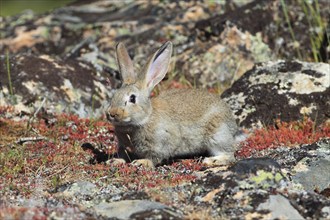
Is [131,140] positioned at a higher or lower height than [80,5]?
lower

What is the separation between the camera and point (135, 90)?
32.2 feet

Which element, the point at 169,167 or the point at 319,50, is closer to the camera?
the point at 169,167

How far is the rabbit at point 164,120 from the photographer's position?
381 inches

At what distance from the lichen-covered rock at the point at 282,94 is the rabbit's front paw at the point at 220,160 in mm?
1981

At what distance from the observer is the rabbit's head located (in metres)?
9.38

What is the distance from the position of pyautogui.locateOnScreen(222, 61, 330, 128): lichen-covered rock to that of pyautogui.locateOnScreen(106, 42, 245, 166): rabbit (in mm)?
1661

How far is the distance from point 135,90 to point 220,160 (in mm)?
1606

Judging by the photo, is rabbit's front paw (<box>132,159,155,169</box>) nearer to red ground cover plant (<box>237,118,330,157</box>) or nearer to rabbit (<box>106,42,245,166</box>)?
rabbit (<box>106,42,245,166</box>)

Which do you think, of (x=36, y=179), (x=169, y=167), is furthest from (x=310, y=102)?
(x=36, y=179)

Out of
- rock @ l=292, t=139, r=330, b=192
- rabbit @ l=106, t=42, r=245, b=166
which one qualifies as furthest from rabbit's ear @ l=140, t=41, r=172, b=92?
rock @ l=292, t=139, r=330, b=192

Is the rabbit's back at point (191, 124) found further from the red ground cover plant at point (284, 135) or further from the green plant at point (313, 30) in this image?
the green plant at point (313, 30)

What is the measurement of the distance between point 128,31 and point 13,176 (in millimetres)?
9655

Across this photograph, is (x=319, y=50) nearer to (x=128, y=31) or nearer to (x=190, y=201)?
(x=128, y=31)

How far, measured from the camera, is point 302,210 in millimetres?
7172
